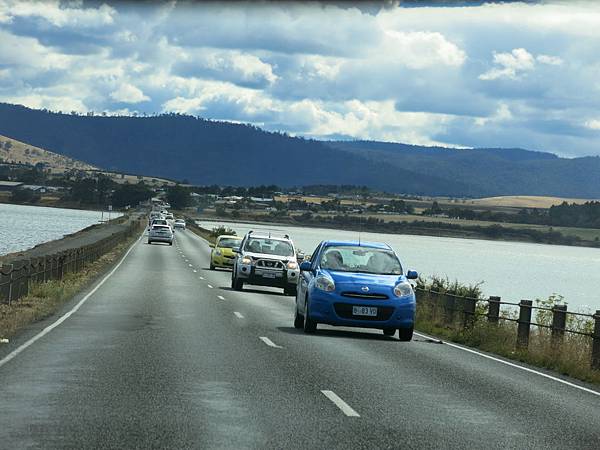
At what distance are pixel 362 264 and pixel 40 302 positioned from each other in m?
8.11

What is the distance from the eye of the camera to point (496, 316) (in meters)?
22.7

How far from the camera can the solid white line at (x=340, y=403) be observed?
10.9m

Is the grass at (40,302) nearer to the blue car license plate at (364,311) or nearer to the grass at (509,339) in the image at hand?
the blue car license plate at (364,311)

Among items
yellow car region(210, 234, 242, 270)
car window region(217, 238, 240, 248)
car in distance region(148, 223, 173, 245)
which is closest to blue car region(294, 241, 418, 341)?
car window region(217, 238, 240, 248)

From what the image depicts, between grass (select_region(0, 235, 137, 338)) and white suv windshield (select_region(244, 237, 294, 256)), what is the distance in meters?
5.29

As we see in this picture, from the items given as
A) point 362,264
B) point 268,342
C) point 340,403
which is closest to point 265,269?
point 362,264

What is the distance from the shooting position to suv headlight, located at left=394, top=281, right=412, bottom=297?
65.7ft

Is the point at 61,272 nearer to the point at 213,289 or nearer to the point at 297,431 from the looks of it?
the point at 213,289

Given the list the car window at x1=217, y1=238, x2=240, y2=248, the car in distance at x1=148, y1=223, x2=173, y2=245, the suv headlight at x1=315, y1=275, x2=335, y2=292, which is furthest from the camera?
the car in distance at x1=148, y1=223, x2=173, y2=245

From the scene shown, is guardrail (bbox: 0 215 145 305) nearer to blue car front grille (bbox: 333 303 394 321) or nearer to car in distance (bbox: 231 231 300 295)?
car in distance (bbox: 231 231 300 295)

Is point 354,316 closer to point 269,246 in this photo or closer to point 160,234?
point 269,246

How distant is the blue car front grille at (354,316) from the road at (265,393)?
45cm

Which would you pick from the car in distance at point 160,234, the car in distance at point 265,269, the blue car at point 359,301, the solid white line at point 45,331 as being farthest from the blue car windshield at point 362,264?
the car in distance at point 160,234

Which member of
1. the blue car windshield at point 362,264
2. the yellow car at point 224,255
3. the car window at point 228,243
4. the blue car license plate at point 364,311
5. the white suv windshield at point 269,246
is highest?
the blue car windshield at point 362,264
